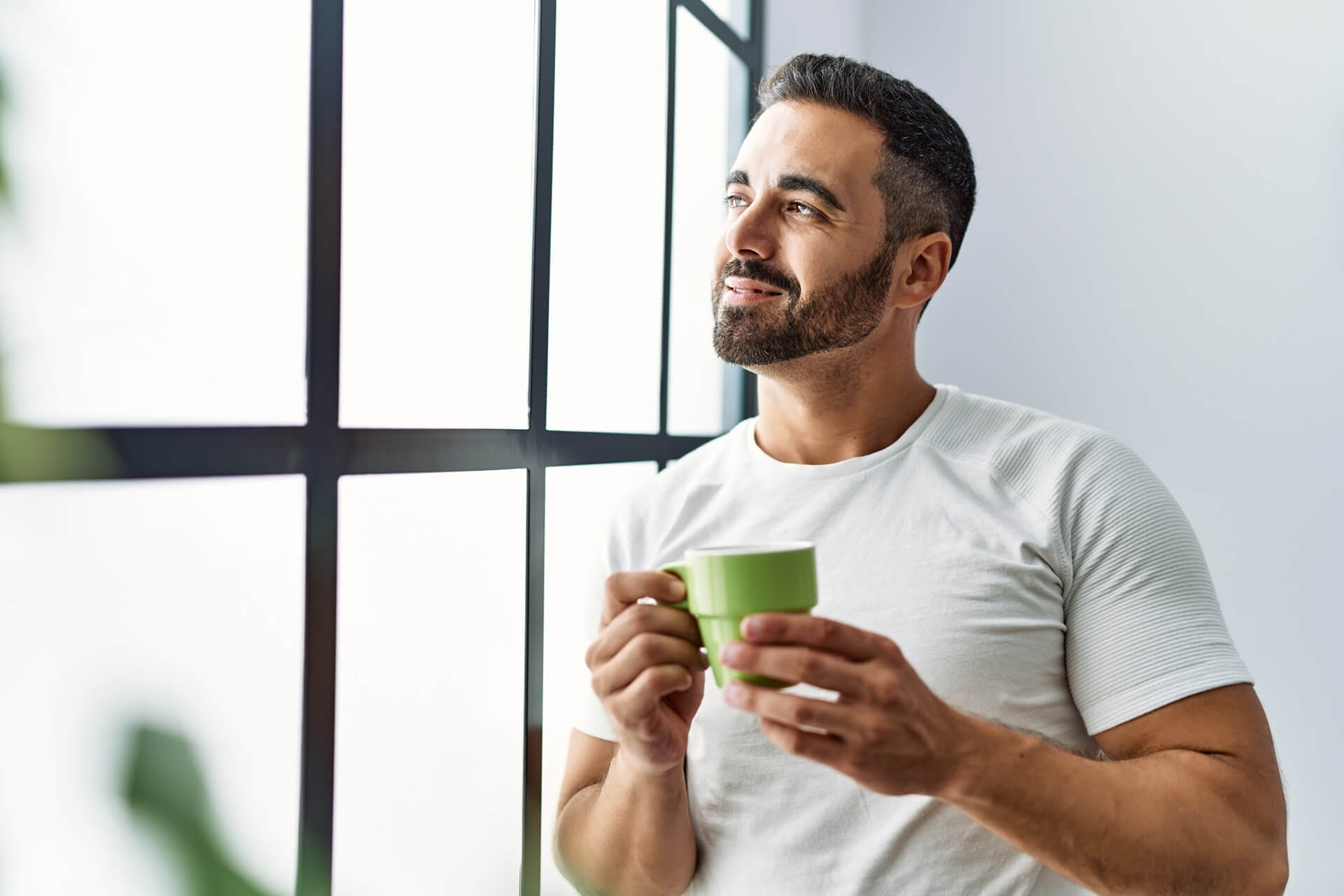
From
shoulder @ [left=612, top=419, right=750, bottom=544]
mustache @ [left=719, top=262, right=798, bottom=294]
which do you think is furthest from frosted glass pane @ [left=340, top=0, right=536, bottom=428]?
mustache @ [left=719, top=262, right=798, bottom=294]

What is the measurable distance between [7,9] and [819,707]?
0.60 m

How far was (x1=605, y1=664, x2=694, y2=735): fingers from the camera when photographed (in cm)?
76

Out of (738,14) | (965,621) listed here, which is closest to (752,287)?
(965,621)

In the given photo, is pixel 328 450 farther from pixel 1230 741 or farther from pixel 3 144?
pixel 1230 741

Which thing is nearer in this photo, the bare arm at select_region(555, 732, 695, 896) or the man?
the man

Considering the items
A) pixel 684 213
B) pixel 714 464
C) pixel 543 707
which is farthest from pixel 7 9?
pixel 684 213

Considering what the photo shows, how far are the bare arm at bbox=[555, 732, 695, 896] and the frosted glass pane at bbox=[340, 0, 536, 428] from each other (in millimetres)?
457

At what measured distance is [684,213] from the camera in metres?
1.78

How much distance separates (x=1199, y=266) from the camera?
209 centimetres

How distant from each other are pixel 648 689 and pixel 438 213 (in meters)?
0.61

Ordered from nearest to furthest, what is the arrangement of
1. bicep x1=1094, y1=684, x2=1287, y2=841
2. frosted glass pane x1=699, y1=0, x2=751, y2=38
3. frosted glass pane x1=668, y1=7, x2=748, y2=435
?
bicep x1=1094, y1=684, x2=1287, y2=841 < frosted glass pane x1=668, y1=7, x2=748, y2=435 < frosted glass pane x1=699, y1=0, x2=751, y2=38

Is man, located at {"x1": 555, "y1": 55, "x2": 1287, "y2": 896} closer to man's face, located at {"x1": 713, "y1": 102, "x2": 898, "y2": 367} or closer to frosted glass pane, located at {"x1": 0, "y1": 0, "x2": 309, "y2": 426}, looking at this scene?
man's face, located at {"x1": 713, "y1": 102, "x2": 898, "y2": 367}

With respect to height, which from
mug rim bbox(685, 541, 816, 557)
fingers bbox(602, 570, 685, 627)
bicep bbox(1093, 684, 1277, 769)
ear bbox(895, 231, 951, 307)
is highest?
ear bbox(895, 231, 951, 307)

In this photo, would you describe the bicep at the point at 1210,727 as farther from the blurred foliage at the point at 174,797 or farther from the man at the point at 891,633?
the blurred foliage at the point at 174,797
